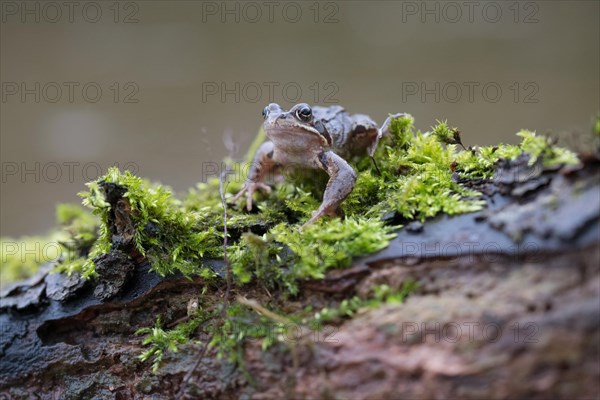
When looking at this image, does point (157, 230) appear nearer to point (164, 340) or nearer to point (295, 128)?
point (164, 340)

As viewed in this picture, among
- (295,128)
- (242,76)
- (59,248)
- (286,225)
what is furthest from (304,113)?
(242,76)

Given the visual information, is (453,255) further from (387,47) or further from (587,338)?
(387,47)

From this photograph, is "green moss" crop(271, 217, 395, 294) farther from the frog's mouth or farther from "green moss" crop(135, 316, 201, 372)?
the frog's mouth

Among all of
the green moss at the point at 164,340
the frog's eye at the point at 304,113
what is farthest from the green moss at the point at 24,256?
the frog's eye at the point at 304,113

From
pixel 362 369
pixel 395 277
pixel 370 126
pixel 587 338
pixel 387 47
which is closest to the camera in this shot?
pixel 587 338

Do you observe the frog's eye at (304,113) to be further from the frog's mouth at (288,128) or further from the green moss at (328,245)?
the green moss at (328,245)

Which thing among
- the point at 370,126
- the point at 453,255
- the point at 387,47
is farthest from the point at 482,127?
the point at 453,255
